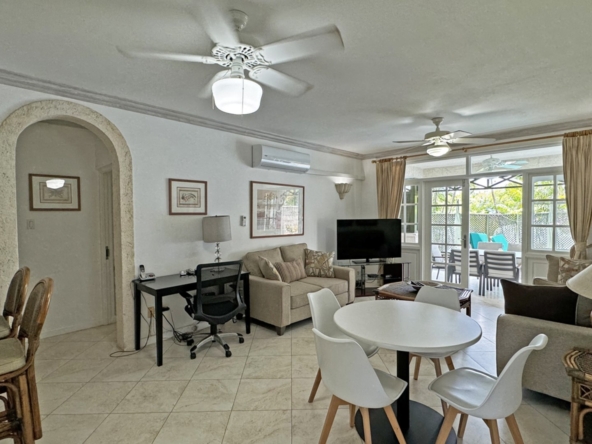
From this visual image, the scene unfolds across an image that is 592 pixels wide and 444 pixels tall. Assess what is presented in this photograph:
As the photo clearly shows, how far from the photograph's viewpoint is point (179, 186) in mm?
3680

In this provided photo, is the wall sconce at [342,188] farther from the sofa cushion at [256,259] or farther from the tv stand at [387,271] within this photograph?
the sofa cushion at [256,259]

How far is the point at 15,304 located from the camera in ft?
6.86

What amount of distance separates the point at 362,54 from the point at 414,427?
260 centimetres

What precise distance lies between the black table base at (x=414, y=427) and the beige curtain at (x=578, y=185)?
350 centimetres

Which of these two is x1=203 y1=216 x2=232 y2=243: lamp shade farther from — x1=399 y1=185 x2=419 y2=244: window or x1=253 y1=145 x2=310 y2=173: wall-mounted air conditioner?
x1=399 y1=185 x2=419 y2=244: window

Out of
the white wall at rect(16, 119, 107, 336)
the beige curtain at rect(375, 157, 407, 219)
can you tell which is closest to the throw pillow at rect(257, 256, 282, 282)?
the white wall at rect(16, 119, 107, 336)

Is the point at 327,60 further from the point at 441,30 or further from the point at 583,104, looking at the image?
the point at 583,104

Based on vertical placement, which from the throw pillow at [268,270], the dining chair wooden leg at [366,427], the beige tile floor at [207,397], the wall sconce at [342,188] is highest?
the wall sconce at [342,188]

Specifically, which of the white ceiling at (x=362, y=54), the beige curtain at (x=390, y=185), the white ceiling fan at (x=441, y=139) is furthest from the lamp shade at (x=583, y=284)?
the beige curtain at (x=390, y=185)

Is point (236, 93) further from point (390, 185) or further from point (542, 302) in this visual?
point (390, 185)

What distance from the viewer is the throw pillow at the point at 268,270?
13.0 ft

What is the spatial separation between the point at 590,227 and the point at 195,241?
199 inches

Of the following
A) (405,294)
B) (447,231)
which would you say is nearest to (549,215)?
(447,231)

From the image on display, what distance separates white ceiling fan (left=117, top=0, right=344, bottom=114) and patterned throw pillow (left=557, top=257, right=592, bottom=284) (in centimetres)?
383
